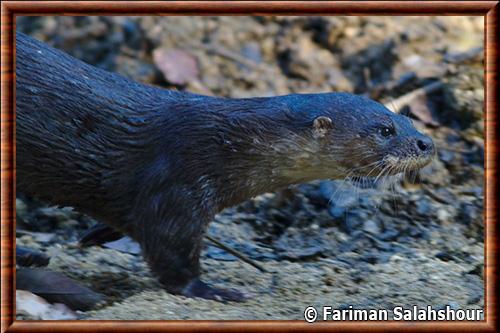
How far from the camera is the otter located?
343 cm

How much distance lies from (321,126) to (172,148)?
583 millimetres

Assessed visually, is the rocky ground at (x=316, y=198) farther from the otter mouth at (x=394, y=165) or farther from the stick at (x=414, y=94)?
the otter mouth at (x=394, y=165)

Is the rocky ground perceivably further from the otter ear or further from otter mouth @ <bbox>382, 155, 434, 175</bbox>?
the otter ear

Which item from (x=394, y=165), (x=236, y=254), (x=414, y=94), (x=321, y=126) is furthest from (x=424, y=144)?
(x=414, y=94)

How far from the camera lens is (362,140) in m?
3.56

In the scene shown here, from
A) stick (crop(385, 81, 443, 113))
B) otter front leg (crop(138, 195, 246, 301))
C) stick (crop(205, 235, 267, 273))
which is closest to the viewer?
otter front leg (crop(138, 195, 246, 301))

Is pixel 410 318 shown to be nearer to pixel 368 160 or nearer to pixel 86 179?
pixel 368 160

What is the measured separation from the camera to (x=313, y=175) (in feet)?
11.9

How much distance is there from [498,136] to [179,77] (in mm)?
2401

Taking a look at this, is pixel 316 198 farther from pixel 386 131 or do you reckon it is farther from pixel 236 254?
pixel 386 131

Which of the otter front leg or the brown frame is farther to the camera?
the otter front leg

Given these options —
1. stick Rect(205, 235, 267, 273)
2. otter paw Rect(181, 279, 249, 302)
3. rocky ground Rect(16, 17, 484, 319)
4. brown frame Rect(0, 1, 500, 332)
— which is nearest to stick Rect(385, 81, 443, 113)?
rocky ground Rect(16, 17, 484, 319)

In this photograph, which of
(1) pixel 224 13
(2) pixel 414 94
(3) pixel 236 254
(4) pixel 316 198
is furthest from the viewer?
(2) pixel 414 94

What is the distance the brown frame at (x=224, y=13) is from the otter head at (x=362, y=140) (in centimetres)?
32
